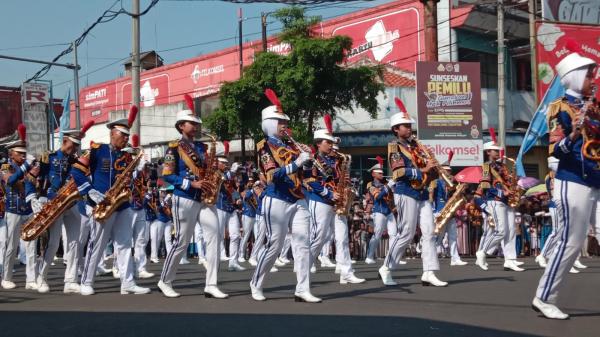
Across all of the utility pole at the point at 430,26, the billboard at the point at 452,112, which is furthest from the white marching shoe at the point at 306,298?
the billboard at the point at 452,112

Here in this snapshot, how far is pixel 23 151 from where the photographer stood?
12859mm

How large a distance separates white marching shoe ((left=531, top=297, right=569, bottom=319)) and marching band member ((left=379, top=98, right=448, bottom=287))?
350 centimetres

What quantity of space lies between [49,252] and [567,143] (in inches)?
309

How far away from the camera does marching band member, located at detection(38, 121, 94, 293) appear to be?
39.3 ft

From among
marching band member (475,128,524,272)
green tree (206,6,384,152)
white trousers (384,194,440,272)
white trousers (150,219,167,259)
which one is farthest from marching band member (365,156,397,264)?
green tree (206,6,384,152)

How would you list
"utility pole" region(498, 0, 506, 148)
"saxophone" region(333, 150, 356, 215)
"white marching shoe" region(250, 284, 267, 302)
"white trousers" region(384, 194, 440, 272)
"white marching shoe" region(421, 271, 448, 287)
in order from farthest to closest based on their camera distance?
"utility pole" region(498, 0, 506, 148) → "saxophone" region(333, 150, 356, 215) → "white marching shoe" region(421, 271, 448, 287) → "white trousers" region(384, 194, 440, 272) → "white marching shoe" region(250, 284, 267, 302)

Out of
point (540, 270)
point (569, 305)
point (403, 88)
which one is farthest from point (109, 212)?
point (403, 88)

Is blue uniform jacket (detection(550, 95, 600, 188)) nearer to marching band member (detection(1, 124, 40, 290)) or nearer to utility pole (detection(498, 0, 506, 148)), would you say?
marching band member (detection(1, 124, 40, 290))

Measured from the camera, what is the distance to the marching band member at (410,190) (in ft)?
36.9

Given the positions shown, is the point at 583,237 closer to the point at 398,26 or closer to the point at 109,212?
the point at 109,212

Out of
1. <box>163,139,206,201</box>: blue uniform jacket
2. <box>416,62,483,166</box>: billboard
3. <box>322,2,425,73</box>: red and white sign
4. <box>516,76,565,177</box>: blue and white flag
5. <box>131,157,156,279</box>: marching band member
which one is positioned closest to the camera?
<box>163,139,206,201</box>: blue uniform jacket

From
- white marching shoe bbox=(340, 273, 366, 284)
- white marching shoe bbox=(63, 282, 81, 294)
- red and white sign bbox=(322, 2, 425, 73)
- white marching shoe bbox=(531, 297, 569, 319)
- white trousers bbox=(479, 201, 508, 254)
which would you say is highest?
red and white sign bbox=(322, 2, 425, 73)

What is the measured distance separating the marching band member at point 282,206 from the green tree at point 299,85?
19924 mm

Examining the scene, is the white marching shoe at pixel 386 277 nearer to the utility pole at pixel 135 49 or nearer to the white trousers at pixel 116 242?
the white trousers at pixel 116 242
